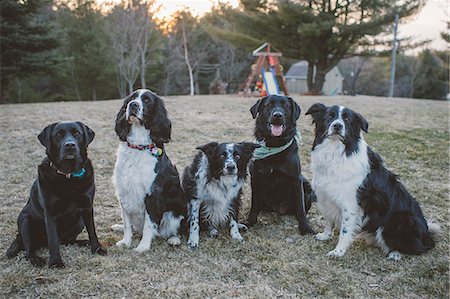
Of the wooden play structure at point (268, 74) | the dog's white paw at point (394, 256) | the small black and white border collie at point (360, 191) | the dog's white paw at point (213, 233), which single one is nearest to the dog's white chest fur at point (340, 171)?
the small black and white border collie at point (360, 191)

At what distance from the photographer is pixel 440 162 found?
7199mm

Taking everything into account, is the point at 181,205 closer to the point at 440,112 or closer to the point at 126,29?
the point at 440,112

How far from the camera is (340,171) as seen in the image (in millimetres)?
3787

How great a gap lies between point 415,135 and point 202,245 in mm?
7220

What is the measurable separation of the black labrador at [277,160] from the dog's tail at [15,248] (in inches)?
95.9

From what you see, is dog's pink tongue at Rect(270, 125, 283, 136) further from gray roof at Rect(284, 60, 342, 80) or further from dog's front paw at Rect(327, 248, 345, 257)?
gray roof at Rect(284, 60, 342, 80)

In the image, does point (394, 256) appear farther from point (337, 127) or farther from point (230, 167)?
point (230, 167)

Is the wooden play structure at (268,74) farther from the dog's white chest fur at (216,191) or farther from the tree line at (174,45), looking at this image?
the dog's white chest fur at (216,191)

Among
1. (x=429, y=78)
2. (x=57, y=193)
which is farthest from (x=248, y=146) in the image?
(x=429, y=78)

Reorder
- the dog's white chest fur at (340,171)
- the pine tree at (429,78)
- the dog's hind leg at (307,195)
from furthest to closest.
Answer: the pine tree at (429,78) < the dog's hind leg at (307,195) < the dog's white chest fur at (340,171)

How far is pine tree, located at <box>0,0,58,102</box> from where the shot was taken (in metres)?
15.3

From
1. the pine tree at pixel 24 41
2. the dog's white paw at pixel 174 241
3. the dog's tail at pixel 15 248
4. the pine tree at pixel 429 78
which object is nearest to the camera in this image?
the dog's tail at pixel 15 248

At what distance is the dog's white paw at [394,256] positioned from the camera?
149 inches

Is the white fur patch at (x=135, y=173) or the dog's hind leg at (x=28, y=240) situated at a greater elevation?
the white fur patch at (x=135, y=173)
